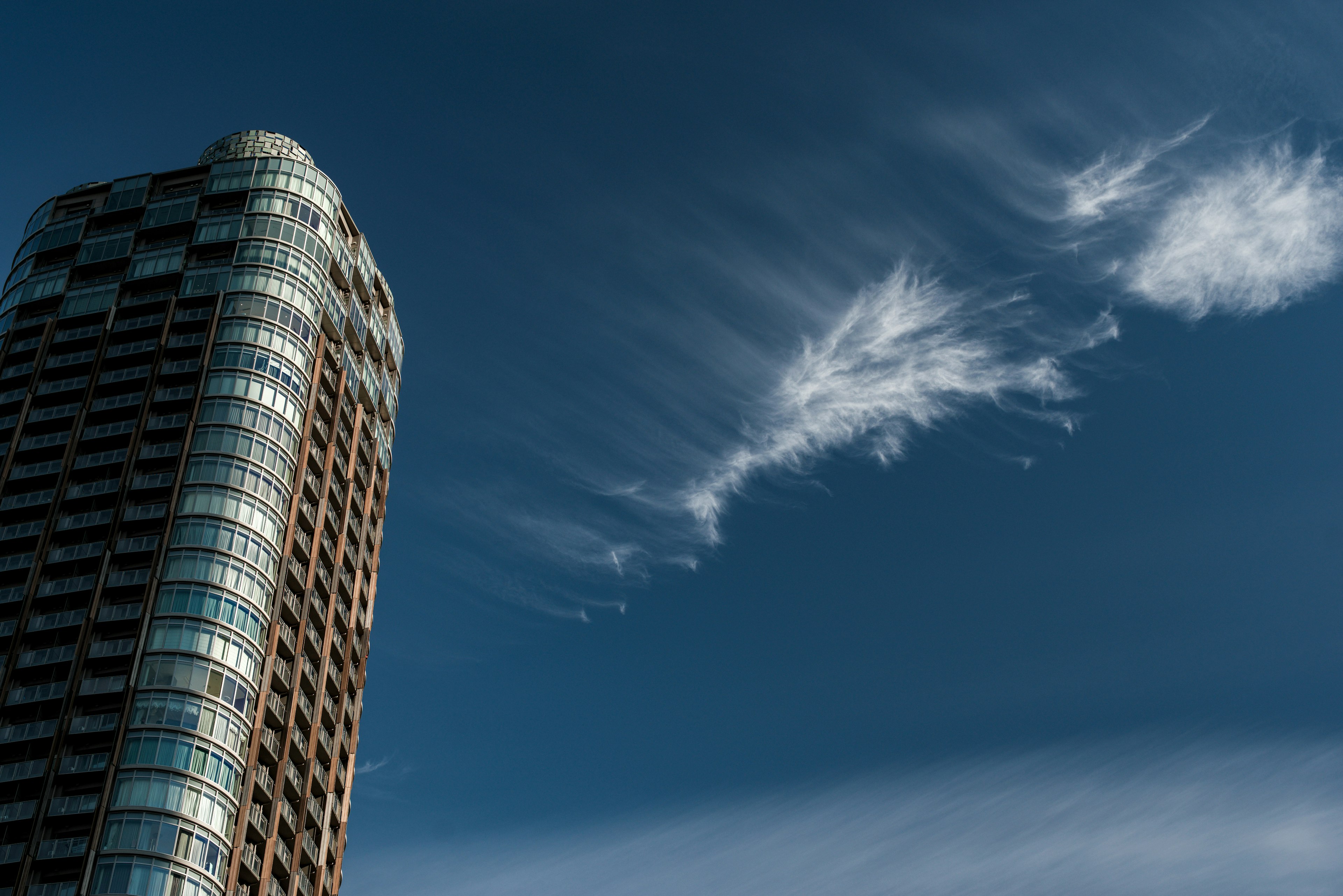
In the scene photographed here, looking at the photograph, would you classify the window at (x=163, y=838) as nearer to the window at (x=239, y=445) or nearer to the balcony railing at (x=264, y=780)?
the balcony railing at (x=264, y=780)

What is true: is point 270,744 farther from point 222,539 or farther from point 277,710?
point 222,539

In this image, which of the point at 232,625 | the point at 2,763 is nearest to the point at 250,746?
the point at 232,625

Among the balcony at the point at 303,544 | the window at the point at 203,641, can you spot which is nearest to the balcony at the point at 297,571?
the balcony at the point at 303,544

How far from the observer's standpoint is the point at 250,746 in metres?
98.4

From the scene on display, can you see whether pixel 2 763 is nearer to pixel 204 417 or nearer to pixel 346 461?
pixel 204 417

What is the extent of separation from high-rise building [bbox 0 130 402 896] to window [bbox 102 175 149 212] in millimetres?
244

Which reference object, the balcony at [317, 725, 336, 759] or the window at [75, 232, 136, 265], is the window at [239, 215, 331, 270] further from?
the balcony at [317, 725, 336, 759]

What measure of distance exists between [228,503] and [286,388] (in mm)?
14053

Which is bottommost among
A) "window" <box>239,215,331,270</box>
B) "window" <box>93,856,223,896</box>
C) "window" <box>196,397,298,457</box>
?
"window" <box>93,856,223,896</box>

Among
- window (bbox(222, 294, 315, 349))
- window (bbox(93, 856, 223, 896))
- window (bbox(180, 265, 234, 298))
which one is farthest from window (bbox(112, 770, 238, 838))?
window (bbox(180, 265, 234, 298))

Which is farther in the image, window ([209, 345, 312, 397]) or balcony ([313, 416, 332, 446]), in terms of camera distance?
balcony ([313, 416, 332, 446])

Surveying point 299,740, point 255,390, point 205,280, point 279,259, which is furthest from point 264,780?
point 279,259

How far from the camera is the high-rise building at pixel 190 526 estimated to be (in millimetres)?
92750

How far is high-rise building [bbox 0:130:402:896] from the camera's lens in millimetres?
92750
